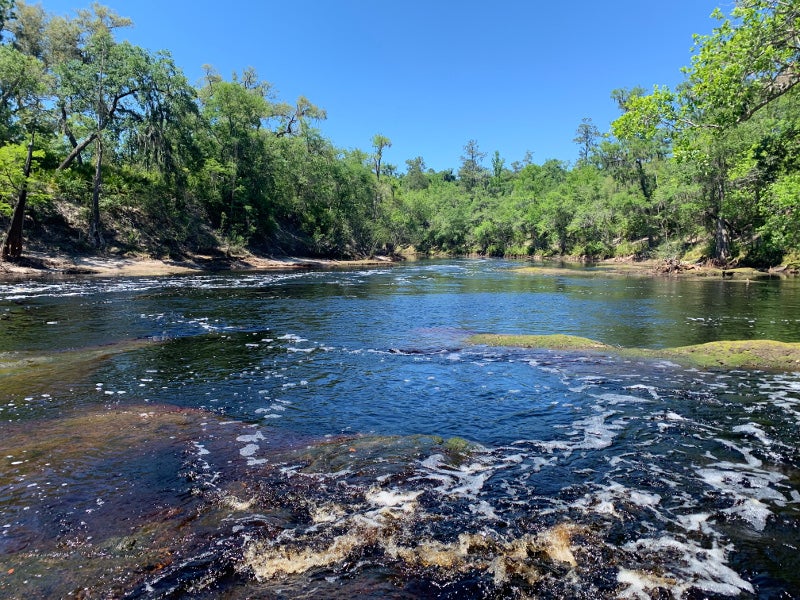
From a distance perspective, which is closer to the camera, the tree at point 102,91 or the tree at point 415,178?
the tree at point 102,91

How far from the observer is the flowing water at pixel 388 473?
4559 millimetres

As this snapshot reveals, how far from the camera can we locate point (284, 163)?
6638cm

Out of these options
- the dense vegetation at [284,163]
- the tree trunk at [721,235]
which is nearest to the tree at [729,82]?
the dense vegetation at [284,163]

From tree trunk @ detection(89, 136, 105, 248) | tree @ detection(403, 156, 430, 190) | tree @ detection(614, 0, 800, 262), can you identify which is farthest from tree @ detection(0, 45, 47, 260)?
tree @ detection(403, 156, 430, 190)

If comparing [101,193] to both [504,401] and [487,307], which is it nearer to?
[487,307]

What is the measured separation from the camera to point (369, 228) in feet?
267

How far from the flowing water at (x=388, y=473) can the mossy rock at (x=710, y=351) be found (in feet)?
Result: 2.88

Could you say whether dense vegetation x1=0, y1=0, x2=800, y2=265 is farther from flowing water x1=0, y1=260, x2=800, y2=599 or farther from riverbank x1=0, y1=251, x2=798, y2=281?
flowing water x1=0, y1=260, x2=800, y2=599

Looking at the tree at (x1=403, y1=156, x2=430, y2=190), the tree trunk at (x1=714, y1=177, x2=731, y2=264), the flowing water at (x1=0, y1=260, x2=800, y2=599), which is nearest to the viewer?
the flowing water at (x1=0, y1=260, x2=800, y2=599)

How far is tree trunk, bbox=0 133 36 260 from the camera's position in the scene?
1403 inches

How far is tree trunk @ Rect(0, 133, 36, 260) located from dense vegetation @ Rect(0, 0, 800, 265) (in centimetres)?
12

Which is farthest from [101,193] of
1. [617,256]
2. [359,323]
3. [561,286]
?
[617,256]

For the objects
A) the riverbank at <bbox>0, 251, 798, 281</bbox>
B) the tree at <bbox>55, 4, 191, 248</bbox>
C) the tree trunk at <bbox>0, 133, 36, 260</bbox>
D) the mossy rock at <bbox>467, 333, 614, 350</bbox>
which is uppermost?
the tree at <bbox>55, 4, 191, 248</bbox>

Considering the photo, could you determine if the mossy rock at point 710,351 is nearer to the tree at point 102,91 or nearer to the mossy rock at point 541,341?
the mossy rock at point 541,341
